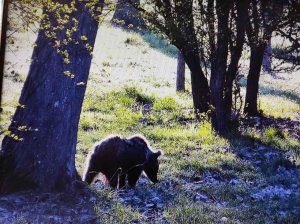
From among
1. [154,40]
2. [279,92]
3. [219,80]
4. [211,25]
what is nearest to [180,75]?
[219,80]

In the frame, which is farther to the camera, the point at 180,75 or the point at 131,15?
the point at 180,75

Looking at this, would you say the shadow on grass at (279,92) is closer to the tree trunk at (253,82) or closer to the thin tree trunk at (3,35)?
the tree trunk at (253,82)

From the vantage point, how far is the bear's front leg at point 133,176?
331 inches

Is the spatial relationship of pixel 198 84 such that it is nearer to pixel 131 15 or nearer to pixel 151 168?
pixel 131 15

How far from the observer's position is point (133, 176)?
27.9 feet

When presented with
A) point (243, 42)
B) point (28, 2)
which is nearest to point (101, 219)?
point (28, 2)

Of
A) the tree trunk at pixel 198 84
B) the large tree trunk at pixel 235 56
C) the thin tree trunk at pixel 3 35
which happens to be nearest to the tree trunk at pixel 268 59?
the large tree trunk at pixel 235 56

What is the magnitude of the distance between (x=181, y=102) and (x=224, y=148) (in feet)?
5.95

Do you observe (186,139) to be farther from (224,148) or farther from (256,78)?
(256,78)

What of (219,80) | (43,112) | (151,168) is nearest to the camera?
(43,112)

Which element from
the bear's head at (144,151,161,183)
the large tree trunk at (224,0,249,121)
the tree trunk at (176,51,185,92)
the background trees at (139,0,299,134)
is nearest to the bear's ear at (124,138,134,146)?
the bear's head at (144,151,161,183)

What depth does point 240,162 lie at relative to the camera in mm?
9406

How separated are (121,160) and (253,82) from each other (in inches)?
223

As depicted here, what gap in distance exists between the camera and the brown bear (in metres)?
8.23
